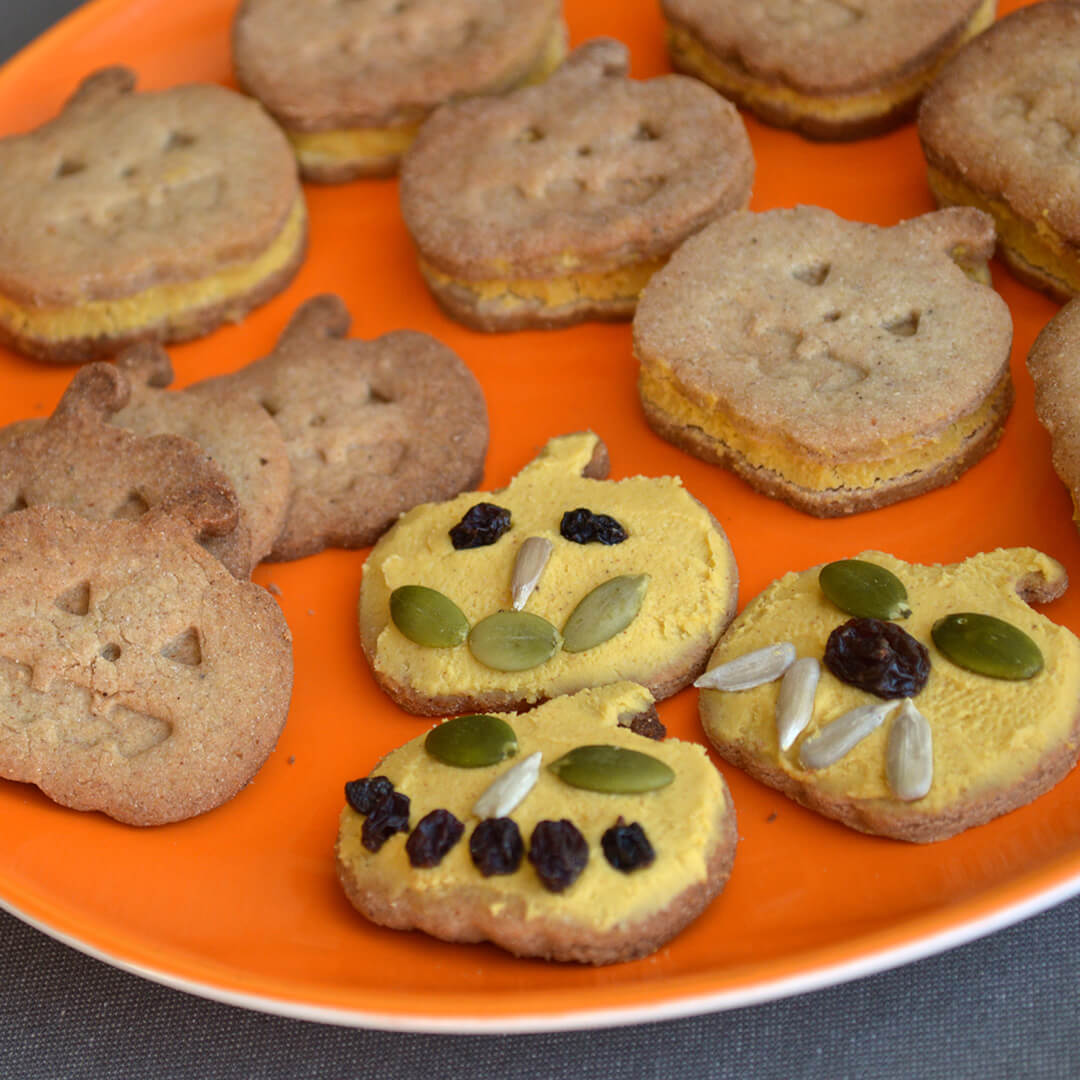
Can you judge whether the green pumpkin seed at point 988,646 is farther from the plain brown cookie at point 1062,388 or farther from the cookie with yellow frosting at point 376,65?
the cookie with yellow frosting at point 376,65

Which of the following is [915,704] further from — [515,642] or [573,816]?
[515,642]

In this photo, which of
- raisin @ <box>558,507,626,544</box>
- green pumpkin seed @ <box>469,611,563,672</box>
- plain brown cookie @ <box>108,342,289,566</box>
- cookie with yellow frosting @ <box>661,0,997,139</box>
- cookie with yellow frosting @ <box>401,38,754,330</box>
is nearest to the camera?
green pumpkin seed @ <box>469,611,563,672</box>

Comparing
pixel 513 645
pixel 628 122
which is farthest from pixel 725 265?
pixel 513 645

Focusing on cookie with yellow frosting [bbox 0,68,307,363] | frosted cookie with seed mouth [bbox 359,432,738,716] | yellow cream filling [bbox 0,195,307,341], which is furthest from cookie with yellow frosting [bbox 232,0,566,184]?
frosted cookie with seed mouth [bbox 359,432,738,716]

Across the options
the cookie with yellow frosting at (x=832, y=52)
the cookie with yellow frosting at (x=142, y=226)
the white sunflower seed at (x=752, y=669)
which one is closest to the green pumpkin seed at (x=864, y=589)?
the white sunflower seed at (x=752, y=669)

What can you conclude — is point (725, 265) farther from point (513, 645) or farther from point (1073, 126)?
point (513, 645)

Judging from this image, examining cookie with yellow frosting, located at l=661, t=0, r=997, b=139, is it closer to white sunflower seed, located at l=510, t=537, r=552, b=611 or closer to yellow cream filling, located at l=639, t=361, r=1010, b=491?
yellow cream filling, located at l=639, t=361, r=1010, b=491
